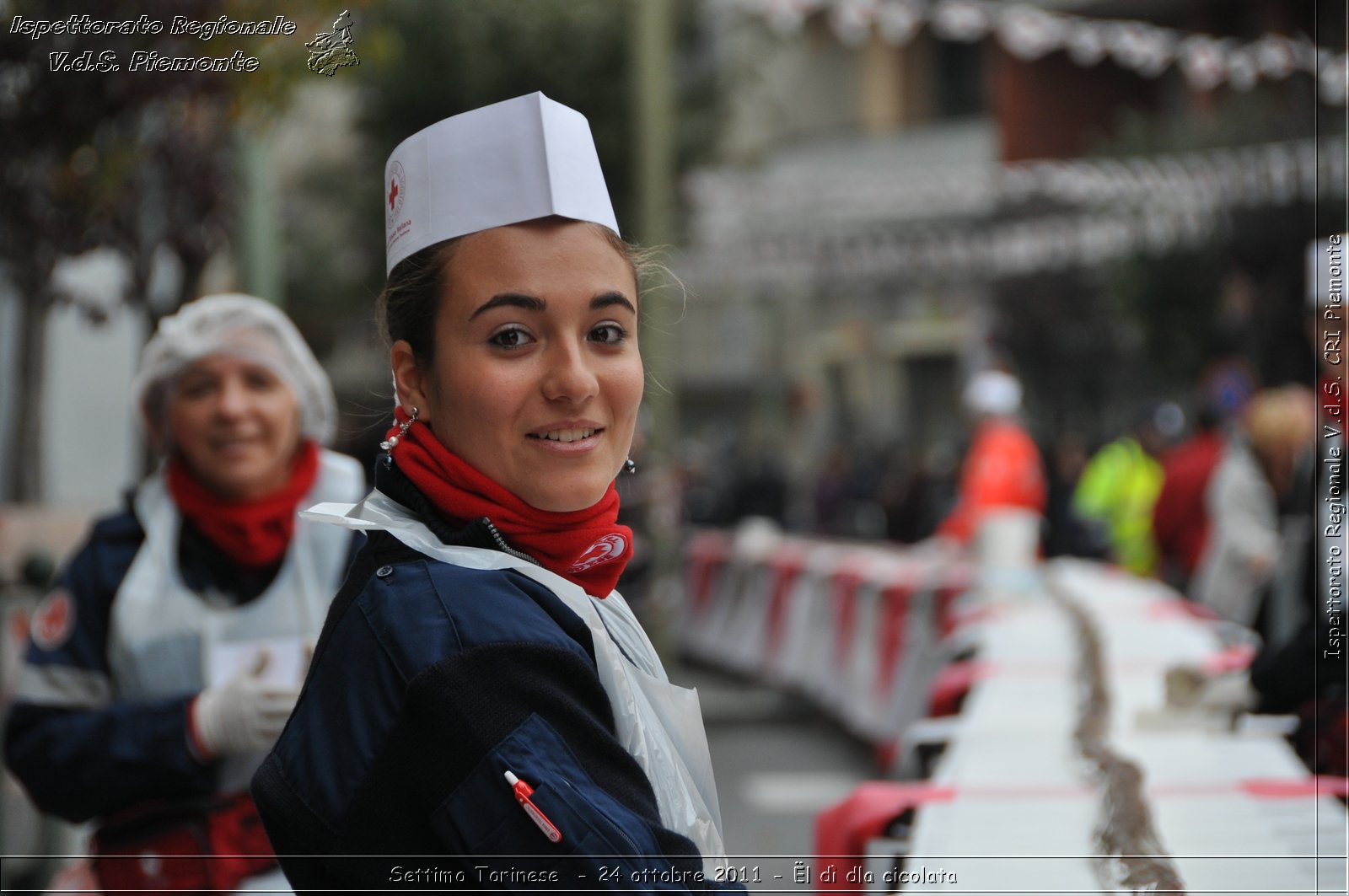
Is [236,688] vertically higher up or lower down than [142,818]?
higher up

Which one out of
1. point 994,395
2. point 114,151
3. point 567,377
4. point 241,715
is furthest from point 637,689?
point 994,395

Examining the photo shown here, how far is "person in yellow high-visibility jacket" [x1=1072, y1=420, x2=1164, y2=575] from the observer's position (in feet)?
42.0

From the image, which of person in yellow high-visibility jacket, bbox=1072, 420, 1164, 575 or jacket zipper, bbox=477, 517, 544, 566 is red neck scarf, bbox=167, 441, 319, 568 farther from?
person in yellow high-visibility jacket, bbox=1072, 420, 1164, 575

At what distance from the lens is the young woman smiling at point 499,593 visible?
4.78 feet

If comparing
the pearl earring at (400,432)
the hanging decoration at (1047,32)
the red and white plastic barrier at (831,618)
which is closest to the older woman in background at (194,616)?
the pearl earring at (400,432)

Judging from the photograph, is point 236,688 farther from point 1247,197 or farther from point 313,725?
point 1247,197

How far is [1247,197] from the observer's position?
16562 millimetres

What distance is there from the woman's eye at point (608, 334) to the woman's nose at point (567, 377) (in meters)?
0.04

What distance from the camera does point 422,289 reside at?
1.68 metres

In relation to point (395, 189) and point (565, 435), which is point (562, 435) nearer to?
point (565, 435)

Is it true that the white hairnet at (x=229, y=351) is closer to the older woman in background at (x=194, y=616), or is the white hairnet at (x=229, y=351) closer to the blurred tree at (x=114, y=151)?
the older woman in background at (x=194, y=616)

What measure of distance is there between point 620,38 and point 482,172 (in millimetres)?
13435

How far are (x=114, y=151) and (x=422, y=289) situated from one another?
397 centimetres

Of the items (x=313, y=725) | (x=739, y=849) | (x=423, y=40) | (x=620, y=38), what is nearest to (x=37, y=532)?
(x=739, y=849)
